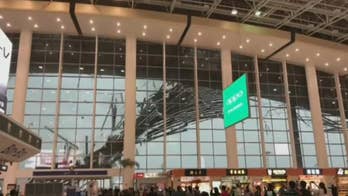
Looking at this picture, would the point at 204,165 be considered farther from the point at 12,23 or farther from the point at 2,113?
the point at 2,113

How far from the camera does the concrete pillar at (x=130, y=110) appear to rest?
2762 cm

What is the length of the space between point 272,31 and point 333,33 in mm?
5175

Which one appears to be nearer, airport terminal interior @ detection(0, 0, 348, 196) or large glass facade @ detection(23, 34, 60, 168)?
airport terminal interior @ detection(0, 0, 348, 196)

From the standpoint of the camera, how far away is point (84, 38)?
1195 inches

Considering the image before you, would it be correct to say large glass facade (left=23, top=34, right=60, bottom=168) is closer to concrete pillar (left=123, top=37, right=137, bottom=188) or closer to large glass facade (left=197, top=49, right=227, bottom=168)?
concrete pillar (left=123, top=37, right=137, bottom=188)

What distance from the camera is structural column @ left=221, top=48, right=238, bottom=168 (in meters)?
29.4

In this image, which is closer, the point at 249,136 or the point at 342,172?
the point at 342,172

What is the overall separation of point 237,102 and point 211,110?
16109mm

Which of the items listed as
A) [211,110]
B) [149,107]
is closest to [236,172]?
[211,110]

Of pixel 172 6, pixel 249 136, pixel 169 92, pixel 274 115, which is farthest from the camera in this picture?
pixel 274 115

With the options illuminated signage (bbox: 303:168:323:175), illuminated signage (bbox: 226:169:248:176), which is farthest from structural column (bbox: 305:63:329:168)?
illuminated signage (bbox: 226:169:248:176)

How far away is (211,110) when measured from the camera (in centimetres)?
3067

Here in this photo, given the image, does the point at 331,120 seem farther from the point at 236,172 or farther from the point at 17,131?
the point at 17,131

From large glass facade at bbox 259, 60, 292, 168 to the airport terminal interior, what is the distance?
0.09m
